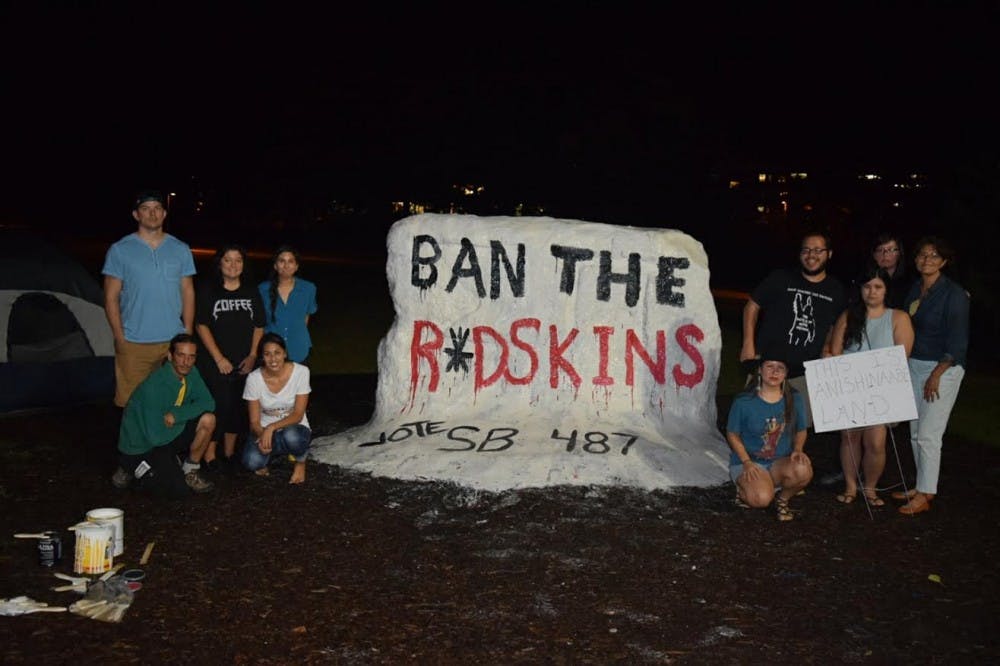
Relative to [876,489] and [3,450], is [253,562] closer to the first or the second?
[3,450]

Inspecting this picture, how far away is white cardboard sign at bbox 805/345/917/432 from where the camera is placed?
6.29 meters

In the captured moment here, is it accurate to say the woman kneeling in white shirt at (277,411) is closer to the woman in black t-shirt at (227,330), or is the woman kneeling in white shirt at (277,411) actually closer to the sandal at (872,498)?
the woman in black t-shirt at (227,330)

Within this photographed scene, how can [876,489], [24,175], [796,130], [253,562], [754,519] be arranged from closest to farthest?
1. [253,562]
2. [754,519]
3. [876,489]
4. [796,130]
5. [24,175]

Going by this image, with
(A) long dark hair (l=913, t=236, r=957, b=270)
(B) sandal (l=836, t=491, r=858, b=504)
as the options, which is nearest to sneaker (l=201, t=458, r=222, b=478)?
(B) sandal (l=836, t=491, r=858, b=504)

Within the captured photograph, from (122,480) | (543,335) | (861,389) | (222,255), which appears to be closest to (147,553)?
(122,480)

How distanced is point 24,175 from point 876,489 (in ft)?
190

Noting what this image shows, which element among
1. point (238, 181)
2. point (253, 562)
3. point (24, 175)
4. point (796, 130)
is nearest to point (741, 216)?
point (796, 130)

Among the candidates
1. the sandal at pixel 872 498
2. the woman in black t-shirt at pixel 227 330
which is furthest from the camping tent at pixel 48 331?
the sandal at pixel 872 498

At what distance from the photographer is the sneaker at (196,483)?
673 cm

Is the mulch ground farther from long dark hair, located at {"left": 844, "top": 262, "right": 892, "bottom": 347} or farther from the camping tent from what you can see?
the camping tent

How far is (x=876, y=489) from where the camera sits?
278 inches

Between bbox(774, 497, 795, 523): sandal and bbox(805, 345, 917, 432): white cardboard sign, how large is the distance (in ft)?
1.75

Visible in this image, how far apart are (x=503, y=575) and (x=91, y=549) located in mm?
2194

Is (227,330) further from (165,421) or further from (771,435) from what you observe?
(771,435)
